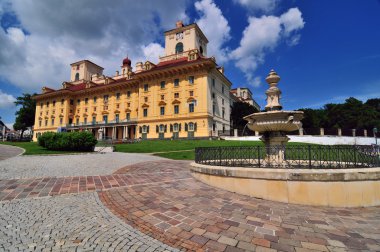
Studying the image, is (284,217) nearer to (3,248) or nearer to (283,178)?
(283,178)

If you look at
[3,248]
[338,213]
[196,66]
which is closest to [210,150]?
[338,213]

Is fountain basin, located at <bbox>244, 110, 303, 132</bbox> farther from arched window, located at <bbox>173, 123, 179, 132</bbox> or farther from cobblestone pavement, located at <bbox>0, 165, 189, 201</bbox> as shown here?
arched window, located at <bbox>173, 123, 179, 132</bbox>

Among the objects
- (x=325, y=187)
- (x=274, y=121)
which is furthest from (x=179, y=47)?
(x=325, y=187)

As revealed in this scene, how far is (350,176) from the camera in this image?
548cm

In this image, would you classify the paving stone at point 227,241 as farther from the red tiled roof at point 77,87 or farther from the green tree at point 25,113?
the green tree at point 25,113

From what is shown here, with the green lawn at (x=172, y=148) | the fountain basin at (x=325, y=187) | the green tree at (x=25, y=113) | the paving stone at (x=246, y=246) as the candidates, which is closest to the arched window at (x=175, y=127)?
the green lawn at (x=172, y=148)

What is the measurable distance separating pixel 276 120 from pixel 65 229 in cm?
759

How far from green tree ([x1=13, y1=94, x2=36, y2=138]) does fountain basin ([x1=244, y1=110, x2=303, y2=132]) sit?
79.6 metres

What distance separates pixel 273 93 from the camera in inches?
376

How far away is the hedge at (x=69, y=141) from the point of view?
63.2ft

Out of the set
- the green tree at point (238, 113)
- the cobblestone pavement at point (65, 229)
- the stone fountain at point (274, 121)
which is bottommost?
the cobblestone pavement at point (65, 229)

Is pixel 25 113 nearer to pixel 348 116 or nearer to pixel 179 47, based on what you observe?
pixel 179 47

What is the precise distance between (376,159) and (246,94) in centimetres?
8253

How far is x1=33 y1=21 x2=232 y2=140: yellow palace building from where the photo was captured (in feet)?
124
